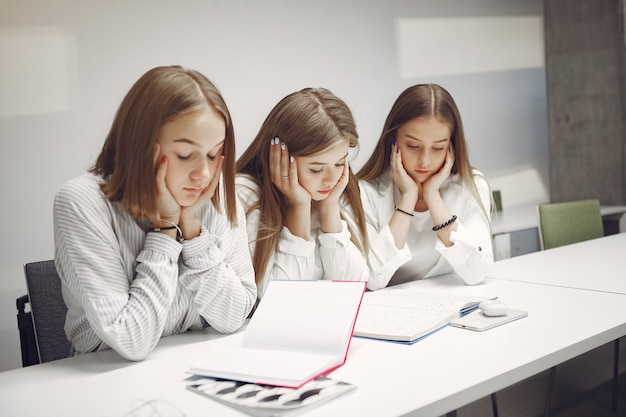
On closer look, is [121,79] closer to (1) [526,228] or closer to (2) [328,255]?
(2) [328,255]

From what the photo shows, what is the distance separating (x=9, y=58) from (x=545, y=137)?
4.29 m

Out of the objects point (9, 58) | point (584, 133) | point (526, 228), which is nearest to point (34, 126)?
point (9, 58)

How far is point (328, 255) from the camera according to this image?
6.09 feet

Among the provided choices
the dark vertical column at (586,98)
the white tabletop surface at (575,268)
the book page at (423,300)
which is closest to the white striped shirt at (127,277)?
the book page at (423,300)

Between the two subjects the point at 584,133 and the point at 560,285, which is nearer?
the point at 560,285

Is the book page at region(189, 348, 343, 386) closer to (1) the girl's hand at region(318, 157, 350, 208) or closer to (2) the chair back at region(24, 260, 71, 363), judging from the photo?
(2) the chair back at region(24, 260, 71, 363)

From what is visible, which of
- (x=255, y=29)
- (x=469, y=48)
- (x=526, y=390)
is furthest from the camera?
(x=469, y=48)

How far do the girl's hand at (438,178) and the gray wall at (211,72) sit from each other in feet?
5.47

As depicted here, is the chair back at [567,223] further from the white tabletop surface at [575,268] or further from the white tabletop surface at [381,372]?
the white tabletop surface at [381,372]

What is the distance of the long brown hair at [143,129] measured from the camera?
4.09 ft

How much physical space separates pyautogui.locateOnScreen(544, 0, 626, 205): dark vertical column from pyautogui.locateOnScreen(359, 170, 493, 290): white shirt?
286 centimetres

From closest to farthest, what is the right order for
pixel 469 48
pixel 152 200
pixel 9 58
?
pixel 152 200 < pixel 9 58 < pixel 469 48

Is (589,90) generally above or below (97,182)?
above

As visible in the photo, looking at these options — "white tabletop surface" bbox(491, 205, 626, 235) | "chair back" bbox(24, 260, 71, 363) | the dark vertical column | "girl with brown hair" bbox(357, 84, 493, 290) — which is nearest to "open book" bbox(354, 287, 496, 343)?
"girl with brown hair" bbox(357, 84, 493, 290)
